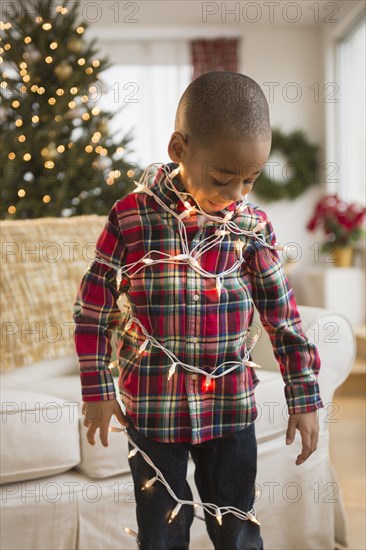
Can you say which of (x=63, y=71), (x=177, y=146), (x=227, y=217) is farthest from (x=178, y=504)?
(x=63, y=71)

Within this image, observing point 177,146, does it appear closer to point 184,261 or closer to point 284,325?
point 184,261

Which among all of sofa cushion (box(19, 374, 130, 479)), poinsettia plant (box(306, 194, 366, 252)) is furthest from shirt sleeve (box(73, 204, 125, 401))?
poinsettia plant (box(306, 194, 366, 252))

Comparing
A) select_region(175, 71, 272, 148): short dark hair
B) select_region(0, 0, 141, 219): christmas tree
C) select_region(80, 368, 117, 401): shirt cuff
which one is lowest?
select_region(80, 368, 117, 401): shirt cuff

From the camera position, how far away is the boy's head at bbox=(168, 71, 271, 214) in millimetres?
942

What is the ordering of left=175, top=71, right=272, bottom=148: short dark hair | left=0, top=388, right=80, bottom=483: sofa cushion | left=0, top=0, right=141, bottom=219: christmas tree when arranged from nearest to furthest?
left=175, top=71, right=272, bottom=148: short dark hair → left=0, top=388, right=80, bottom=483: sofa cushion → left=0, top=0, right=141, bottom=219: christmas tree

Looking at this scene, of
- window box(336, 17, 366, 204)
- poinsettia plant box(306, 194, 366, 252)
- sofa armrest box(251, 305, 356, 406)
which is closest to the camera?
sofa armrest box(251, 305, 356, 406)

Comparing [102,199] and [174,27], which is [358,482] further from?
[174,27]

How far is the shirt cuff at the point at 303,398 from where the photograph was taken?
1.10 m

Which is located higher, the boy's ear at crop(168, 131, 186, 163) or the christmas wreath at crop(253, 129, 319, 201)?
the christmas wreath at crop(253, 129, 319, 201)

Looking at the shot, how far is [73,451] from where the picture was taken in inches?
60.2

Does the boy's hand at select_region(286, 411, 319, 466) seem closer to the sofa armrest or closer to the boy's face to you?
the boy's face

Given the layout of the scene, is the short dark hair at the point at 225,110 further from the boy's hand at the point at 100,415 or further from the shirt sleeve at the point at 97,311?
the boy's hand at the point at 100,415

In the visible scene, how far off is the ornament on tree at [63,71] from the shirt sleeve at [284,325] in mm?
2285

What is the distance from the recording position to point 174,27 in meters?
5.64
